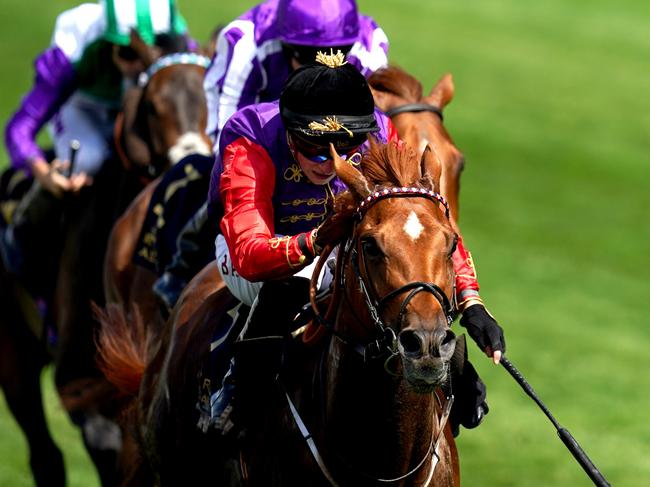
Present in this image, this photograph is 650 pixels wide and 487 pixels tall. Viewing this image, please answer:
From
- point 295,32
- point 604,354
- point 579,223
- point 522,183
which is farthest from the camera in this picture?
point 522,183

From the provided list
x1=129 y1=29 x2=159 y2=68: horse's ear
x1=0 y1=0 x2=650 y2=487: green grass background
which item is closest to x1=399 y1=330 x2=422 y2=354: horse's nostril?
x1=129 y1=29 x2=159 y2=68: horse's ear

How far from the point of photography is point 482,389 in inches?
190

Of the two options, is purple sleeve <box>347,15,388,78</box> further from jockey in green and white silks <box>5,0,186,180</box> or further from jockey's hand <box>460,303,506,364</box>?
jockey's hand <box>460,303,506,364</box>

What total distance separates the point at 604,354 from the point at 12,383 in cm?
549

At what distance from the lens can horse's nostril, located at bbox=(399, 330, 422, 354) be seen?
12.4ft

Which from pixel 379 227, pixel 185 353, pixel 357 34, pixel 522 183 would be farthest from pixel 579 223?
pixel 379 227

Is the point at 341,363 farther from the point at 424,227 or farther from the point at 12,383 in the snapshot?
the point at 12,383

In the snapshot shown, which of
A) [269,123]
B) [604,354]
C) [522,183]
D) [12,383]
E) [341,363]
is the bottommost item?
[522,183]

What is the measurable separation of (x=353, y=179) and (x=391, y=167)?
0.12 metres

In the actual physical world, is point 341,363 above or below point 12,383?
above

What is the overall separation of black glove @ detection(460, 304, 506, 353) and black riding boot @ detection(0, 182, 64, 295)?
4.79 metres

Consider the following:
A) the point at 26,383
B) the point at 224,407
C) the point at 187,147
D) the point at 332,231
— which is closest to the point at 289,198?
the point at 332,231

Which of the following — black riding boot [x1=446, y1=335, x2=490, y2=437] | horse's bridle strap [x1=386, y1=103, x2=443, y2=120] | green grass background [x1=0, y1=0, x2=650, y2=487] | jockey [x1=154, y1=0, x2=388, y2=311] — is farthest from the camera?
green grass background [x1=0, y1=0, x2=650, y2=487]

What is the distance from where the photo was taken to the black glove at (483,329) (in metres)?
4.29
